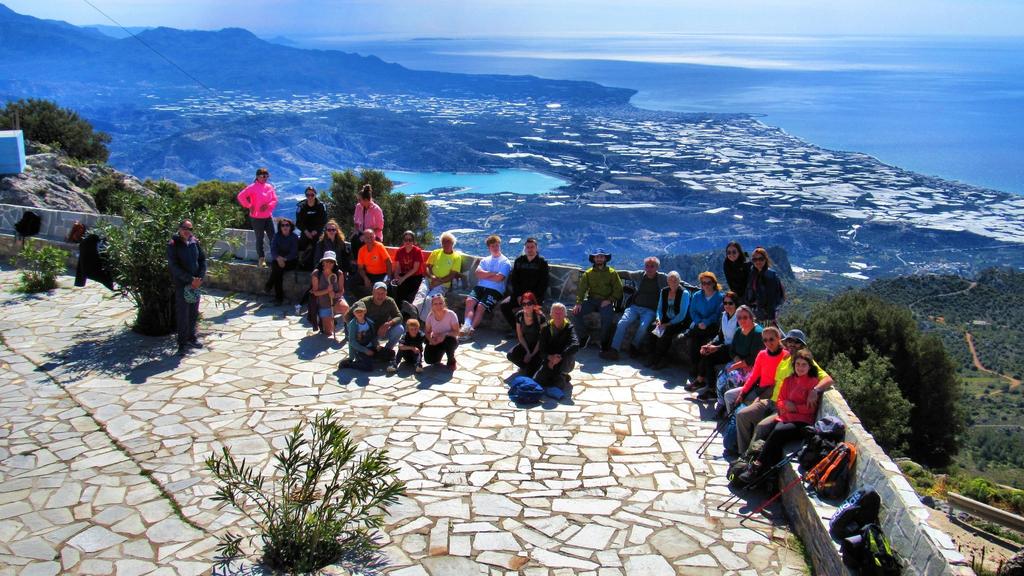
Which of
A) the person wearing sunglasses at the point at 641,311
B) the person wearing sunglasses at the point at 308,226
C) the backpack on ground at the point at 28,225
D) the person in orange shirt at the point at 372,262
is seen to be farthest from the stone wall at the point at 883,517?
the backpack on ground at the point at 28,225

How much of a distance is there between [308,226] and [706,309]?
5.85 metres

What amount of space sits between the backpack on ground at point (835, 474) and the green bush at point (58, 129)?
35255 millimetres

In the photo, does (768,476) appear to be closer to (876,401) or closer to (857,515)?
(857,515)

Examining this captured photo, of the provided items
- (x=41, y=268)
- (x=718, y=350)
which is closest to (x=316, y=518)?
(x=718, y=350)

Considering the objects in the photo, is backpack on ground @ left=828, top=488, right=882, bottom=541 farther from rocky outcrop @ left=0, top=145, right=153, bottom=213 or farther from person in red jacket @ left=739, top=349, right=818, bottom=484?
rocky outcrop @ left=0, top=145, right=153, bottom=213

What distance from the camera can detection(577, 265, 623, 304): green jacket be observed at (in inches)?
392

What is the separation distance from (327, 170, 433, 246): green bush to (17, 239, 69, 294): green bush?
2354cm

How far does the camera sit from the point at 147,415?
7527 millimetres

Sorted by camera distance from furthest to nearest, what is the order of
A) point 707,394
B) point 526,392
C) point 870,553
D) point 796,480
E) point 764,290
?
point 764,290 < point 707,394 < point 526,392 < point 796,480 < point 870,553

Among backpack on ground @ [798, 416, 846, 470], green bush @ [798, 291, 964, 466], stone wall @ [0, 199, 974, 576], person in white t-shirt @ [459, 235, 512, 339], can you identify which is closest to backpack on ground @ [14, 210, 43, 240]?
person in white t-shirt @ [459, 235, 512, 339]

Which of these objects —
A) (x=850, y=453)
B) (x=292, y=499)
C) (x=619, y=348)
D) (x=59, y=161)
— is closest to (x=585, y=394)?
(x=619, y=348)

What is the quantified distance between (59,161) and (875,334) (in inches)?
1044

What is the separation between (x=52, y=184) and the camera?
65.3 ft

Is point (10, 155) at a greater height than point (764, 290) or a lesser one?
greater
